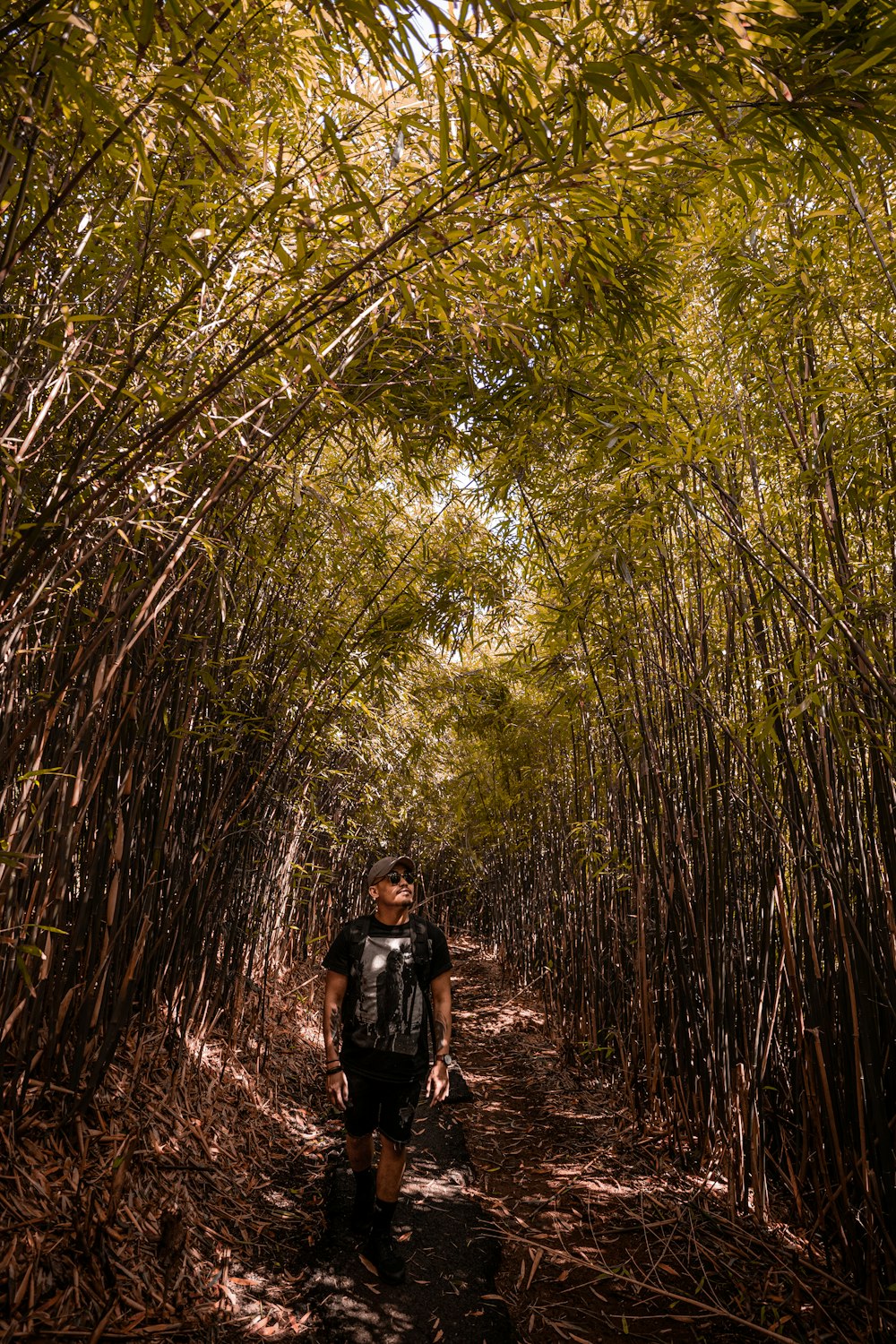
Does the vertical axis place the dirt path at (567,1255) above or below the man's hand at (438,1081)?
below

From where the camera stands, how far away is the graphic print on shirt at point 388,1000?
85.4 inches

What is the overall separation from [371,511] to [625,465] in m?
1.54

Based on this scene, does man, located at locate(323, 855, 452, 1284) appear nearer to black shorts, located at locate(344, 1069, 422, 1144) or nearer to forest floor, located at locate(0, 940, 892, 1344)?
black shorts, located at locate(344, 1069, 422, 1144)

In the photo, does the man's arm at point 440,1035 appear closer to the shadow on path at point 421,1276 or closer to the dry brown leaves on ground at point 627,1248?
the shadow on path at point 421,1276

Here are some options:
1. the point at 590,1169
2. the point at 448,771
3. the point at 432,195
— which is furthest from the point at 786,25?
the point at 448,771

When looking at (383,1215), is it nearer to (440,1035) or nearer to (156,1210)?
(440,1035)

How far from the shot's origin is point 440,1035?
225 centimetres

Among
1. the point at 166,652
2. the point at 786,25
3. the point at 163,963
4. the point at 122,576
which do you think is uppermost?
the point at 786,25

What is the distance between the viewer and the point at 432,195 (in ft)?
4.74

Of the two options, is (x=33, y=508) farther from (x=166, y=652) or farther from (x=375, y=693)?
(x=375, y=693)

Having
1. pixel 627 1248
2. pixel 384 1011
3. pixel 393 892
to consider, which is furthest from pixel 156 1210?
pixel 627 1248

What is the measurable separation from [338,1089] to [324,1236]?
0.57m

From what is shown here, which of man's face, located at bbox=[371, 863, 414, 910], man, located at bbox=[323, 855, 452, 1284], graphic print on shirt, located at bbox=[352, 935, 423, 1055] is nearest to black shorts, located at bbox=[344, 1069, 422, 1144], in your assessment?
man, located at bbox=[323, 855, 452, 1284]

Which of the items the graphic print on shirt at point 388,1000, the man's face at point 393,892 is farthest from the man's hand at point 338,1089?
the man's face at point 393,892
